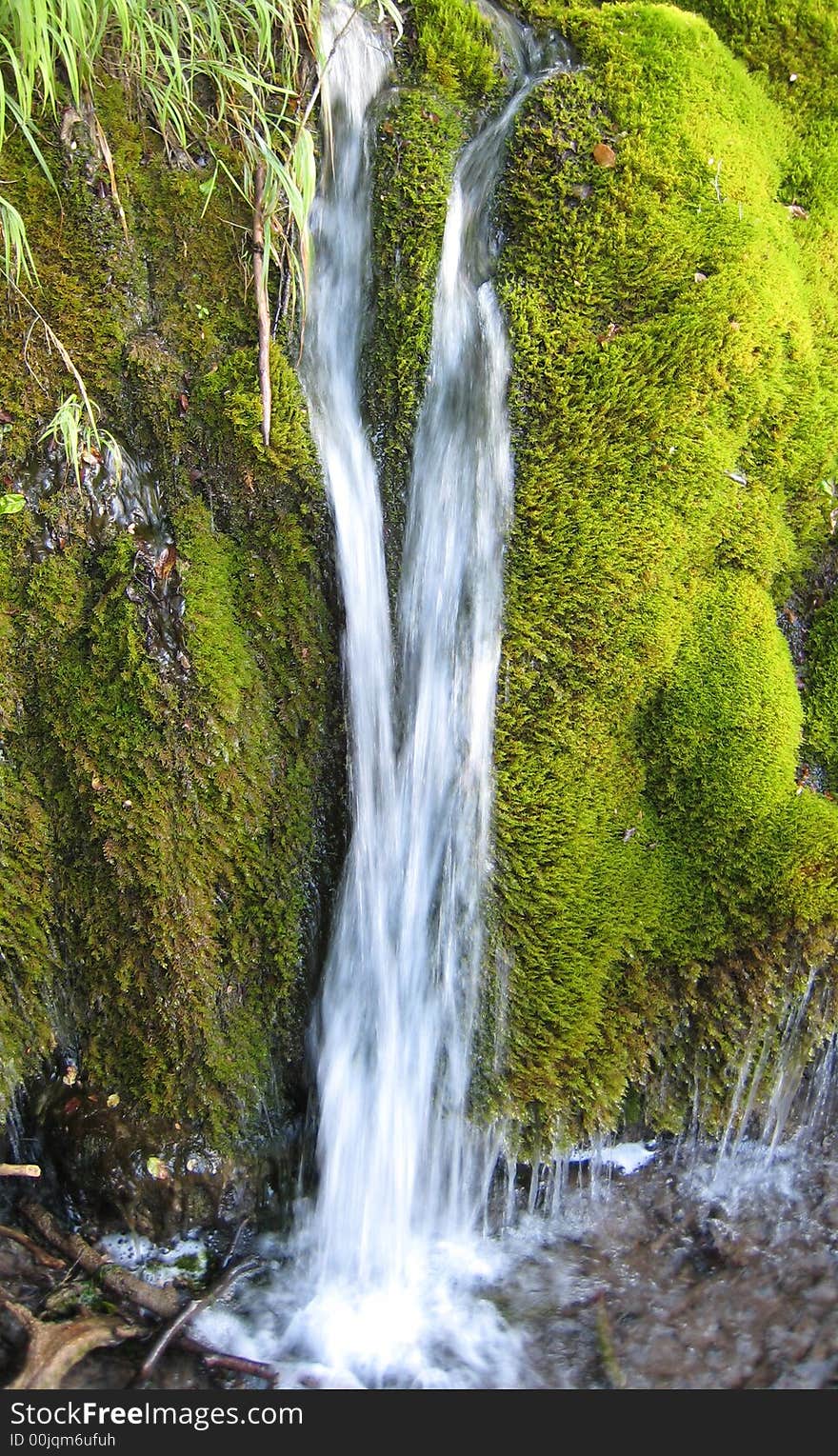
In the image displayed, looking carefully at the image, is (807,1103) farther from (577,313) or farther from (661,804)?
(577,313)

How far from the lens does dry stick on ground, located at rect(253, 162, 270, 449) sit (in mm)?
3068

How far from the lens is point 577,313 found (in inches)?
123

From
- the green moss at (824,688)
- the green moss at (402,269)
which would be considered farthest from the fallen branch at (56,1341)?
the green moss at (824,688)

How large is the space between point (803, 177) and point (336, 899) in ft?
9.79

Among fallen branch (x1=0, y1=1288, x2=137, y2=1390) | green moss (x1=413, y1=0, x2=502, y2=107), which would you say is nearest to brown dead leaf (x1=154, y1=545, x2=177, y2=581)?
green moss (x1=413, y1=0, x2=502, y2=107)

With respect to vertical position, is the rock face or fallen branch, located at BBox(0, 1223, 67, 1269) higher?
the rock face

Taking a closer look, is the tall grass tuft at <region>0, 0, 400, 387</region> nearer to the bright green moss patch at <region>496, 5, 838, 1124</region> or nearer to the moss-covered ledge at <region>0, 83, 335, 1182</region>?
the moss-covered ledge at <region>0, 83, 335, 1182</region>

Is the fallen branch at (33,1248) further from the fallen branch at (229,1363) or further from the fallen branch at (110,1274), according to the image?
the fallen branch at (229,1363)

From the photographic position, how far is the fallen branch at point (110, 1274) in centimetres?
300

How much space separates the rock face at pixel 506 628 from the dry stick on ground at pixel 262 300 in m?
0.06

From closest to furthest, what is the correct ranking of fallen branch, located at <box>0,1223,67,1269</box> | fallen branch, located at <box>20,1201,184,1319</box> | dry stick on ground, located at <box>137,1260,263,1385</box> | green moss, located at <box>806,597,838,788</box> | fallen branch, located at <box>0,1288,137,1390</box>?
fallen branch, located at <box>0,1288,137,1390</box>
dry stick on ground, located at <box>137,1260,263,1385</box>
fallen branch, located at <box>20,1201,184,1319</box>
fallen branch, located at <box>0,1223,67,1269</box>
green moss, located at <box>806,597,838,788</box>

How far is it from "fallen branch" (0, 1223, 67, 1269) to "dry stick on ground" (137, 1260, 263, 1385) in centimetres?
43

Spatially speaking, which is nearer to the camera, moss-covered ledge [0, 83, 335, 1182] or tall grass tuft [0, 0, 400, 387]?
tall grass tuft [0, 0, 400, 387]
